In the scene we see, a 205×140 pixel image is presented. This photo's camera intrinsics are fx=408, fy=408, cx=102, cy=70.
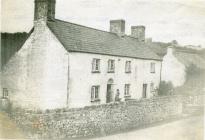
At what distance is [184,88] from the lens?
4.16 metres

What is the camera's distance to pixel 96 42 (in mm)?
4195

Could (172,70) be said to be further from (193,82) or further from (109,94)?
(109,94)

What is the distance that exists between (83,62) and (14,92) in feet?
2.57

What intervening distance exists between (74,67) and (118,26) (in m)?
0.61

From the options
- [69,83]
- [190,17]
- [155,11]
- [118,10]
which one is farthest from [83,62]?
[190,17]

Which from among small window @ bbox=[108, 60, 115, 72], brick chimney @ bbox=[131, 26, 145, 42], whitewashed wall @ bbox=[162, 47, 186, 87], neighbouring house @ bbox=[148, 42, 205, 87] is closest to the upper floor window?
small window @ bbox=[108, 60, 115, 72]

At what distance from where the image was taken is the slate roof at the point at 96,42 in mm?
4109

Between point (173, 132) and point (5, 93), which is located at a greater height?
point (5, 93)

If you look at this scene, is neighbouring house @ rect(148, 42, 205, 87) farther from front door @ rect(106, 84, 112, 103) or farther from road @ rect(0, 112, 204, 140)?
front door @ rect(106, 84, 112, 103)

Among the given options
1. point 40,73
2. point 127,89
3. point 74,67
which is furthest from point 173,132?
point 40,73

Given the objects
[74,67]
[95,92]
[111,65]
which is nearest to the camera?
[74,67]

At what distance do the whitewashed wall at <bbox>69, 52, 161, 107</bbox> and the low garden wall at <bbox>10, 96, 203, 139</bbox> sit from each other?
0.10 meters

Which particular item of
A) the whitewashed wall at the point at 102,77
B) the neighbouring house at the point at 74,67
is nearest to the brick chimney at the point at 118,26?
the neighbouring house at the point at 74,67

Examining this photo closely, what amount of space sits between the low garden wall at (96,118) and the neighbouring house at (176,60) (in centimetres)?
23
